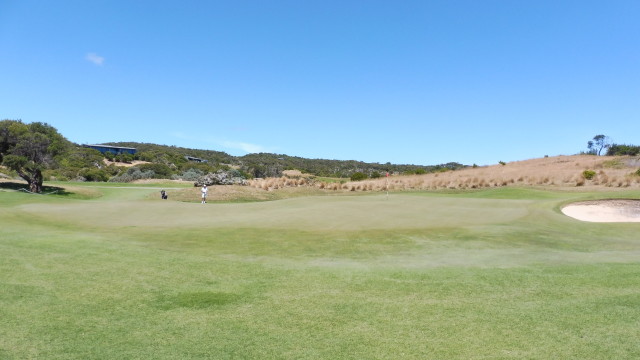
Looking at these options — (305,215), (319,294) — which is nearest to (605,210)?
(305,215)

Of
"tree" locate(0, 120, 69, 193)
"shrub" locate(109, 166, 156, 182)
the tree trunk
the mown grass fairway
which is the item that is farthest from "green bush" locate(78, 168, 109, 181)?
the mown grass fairway

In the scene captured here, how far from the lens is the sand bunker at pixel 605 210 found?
2052cm

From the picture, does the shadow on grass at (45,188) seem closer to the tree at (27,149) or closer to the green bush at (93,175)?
the tree at (27,149)

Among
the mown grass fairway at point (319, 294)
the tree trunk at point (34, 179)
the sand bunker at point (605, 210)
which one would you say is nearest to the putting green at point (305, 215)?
the mown grass fairway at point (319, 294)

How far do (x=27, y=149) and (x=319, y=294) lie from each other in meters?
39.3

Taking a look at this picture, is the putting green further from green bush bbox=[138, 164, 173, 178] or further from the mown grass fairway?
green bush bbox=[138, 164, 173, 178]

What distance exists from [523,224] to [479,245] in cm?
516

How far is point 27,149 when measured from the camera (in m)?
37.7

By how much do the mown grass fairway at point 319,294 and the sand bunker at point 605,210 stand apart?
5566 millimetres

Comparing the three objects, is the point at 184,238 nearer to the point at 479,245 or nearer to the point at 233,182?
the point at 479,245

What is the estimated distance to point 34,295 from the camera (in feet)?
23.8

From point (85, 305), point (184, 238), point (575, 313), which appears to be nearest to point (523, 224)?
point (575, 313)

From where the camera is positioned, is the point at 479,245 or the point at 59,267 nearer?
the point at 59,267

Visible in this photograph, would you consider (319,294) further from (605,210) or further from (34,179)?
(34,179)
